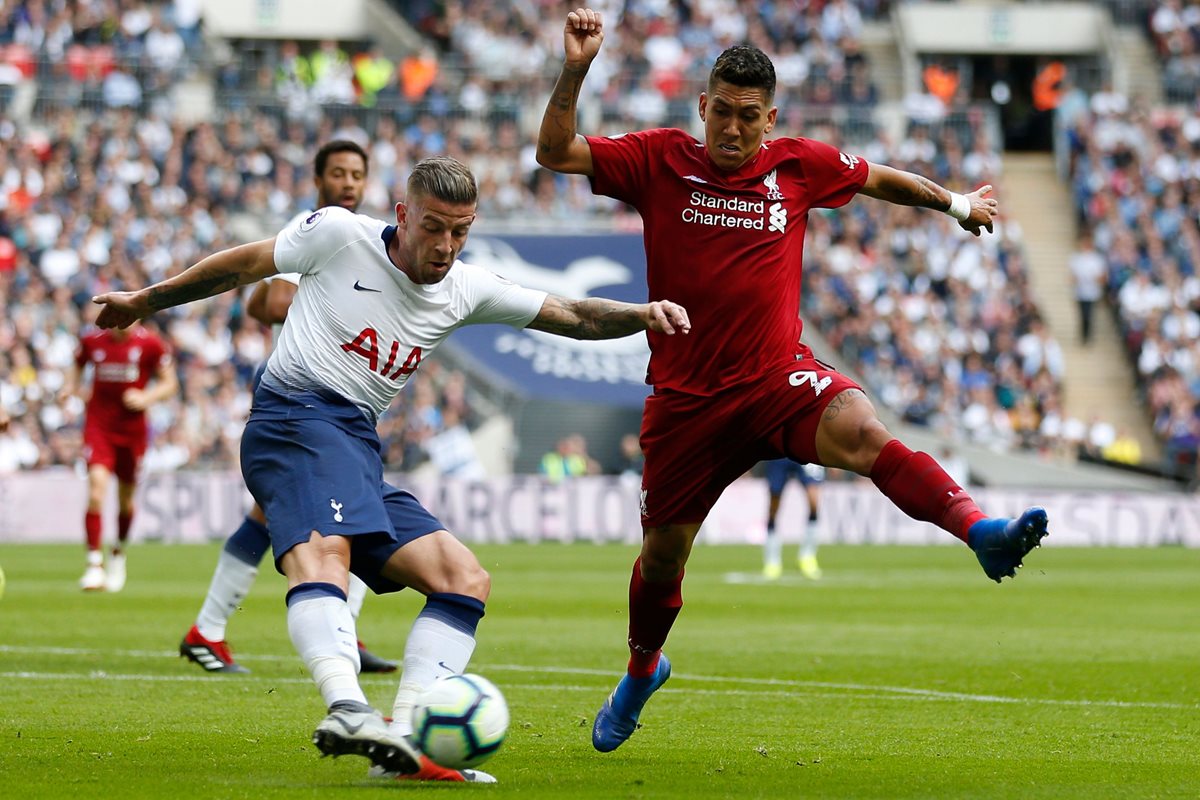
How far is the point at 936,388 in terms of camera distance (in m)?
33.6

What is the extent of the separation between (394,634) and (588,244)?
66.5 ft

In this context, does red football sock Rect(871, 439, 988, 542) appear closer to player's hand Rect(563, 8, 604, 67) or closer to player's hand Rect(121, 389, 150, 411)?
player's hand Rect(563, 8, 604, 67)

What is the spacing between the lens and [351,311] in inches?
285

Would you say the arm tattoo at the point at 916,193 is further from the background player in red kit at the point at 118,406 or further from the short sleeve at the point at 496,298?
the background player in red kit at the point at 118,406

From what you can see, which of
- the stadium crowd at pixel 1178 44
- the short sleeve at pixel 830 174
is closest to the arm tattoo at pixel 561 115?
the short sleeve at pixel 830 174

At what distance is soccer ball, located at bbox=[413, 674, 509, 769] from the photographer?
6688 millimetres

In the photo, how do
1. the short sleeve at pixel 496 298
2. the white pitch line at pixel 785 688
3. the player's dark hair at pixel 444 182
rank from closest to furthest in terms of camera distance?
the player's dark hair at pixel 444 182 → the short sleeve at pixel 496 298 → the white pitch line at pixel 785 688

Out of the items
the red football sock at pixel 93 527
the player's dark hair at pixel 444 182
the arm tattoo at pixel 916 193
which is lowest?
the red football sock at pixel 93 527

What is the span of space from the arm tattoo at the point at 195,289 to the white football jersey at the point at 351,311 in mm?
224

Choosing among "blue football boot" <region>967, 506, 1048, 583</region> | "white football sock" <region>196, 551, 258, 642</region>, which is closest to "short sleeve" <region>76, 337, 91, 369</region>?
"white football sock" <region>196, 551, 258, 642</region>

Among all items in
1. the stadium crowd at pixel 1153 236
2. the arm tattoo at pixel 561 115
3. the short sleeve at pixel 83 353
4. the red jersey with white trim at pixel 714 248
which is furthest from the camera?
the stadium crowd at pixel 1153 236

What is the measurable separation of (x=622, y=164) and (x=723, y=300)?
706 mm

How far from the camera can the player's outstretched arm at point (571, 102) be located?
7.52 metres

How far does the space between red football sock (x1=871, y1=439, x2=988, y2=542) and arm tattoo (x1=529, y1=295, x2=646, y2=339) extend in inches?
44.9
